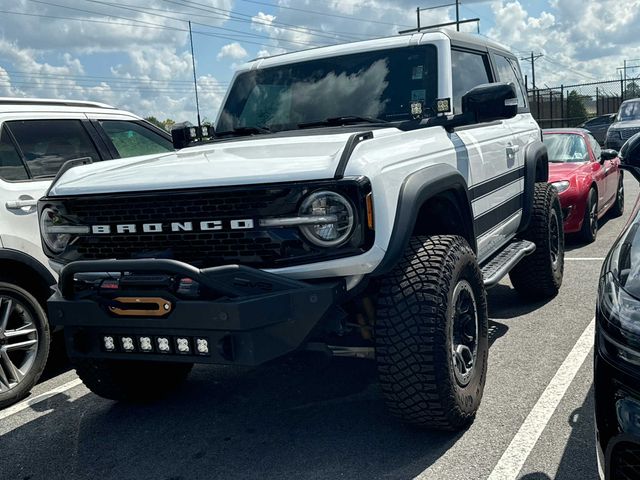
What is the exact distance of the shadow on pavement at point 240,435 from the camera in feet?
10.5

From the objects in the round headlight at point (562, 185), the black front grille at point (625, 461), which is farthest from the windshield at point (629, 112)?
the black front grille at point (625, 461)

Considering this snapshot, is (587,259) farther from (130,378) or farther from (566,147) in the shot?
(130,378)

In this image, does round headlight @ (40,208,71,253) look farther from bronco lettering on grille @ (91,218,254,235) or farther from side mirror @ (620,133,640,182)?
side mirror @ (620,133,640,182)

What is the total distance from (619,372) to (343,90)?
8.73 ft

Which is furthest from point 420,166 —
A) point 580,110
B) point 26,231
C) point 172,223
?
point 580,110

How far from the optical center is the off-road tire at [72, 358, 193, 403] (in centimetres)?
372

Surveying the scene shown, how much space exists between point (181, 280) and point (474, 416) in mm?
1671

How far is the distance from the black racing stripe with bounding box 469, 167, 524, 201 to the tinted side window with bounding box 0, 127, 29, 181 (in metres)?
3.07

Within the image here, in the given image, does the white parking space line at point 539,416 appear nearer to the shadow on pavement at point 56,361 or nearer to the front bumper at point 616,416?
the front bumper at point 616,416

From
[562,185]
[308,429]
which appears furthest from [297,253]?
[562,185]

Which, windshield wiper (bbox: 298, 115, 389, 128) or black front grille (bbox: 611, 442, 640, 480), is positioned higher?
windshield wiper (bbox: 298, 115, 389, 128)

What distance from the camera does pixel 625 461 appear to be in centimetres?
209

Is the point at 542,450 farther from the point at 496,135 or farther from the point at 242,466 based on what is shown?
the point at 496,135

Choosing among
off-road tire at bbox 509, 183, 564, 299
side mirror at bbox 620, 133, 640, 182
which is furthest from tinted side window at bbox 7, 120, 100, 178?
side mirror at bbox 620, 133, 640, 182
